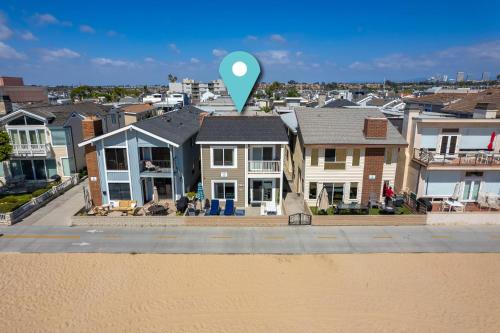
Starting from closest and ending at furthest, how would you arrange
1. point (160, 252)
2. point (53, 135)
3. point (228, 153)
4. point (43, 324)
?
point (43, 324)
point (160, 252)
point (228, 153)
point (53, 135)

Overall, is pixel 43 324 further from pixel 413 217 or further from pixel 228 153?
pixel 413 217

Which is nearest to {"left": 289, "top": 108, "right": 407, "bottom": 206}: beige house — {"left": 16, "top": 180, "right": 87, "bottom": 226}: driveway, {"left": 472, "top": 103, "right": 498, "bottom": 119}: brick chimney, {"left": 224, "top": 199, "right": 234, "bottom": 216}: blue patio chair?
{"left": 224, "top": 199, "right": 234, "bottom": 216}: blue patio chair

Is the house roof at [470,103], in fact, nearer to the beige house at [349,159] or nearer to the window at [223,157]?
the beige house at [349,159]

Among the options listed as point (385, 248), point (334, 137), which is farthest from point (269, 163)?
point (385, 248)

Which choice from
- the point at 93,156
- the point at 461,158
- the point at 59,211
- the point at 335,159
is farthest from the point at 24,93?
the point at 461,158

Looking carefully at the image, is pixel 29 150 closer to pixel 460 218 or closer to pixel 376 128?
pixel 376 128

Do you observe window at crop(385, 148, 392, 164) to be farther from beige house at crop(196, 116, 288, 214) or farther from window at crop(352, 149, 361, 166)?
beige house at crop(196, 116, 288, 214)

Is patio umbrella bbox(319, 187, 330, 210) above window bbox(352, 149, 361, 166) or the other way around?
the other way around
